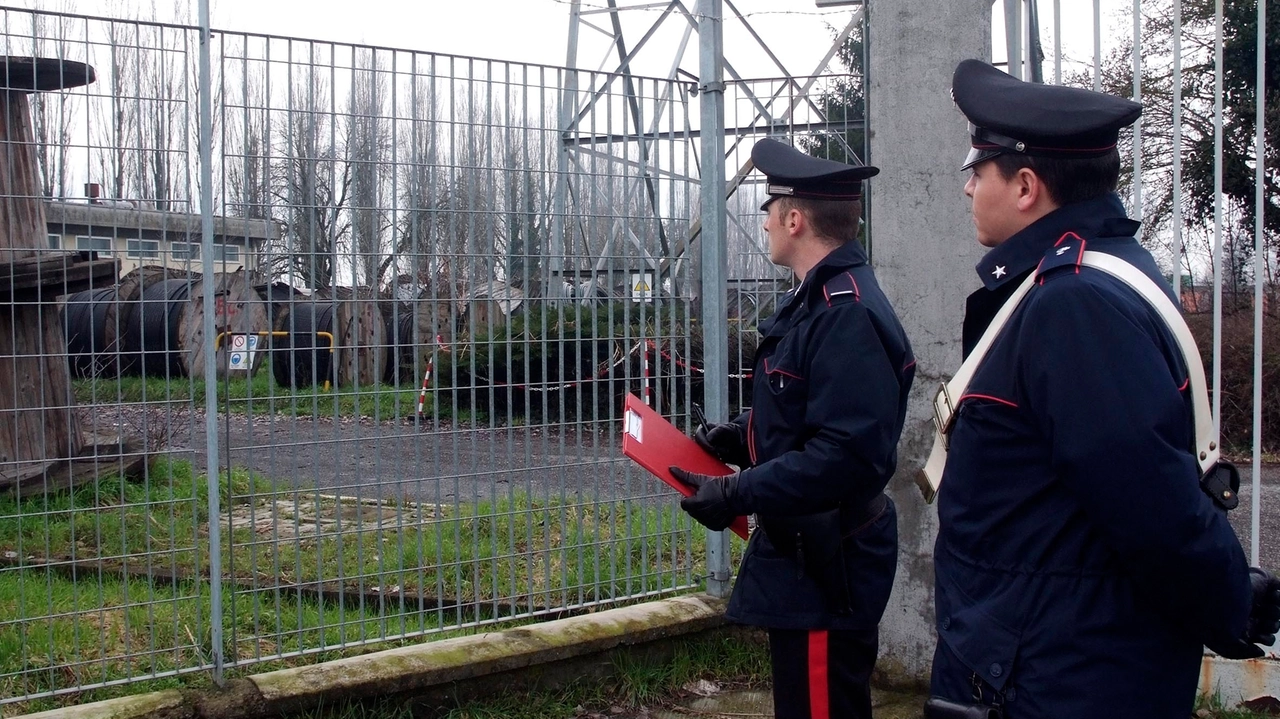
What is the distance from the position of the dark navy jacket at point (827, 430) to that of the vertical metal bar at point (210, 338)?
1.77 m

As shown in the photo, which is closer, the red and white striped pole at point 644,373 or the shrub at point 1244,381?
the red and white striped pole at point 644,373

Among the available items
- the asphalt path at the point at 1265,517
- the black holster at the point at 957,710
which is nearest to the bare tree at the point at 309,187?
the black holster at the point at 957,710

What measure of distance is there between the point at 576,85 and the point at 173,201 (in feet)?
5.40

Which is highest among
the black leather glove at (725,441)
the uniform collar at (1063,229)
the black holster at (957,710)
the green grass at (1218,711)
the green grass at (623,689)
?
the uniform collar at (1063,229)

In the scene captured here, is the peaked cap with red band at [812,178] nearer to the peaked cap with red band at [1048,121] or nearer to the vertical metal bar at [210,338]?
the peaked cap with red band at [1048,121]

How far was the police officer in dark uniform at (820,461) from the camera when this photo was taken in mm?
2664

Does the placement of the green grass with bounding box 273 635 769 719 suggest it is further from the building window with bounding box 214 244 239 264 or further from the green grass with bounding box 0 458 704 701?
the building window with bounding box 214 244 239 264

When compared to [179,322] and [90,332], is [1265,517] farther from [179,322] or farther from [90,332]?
[90,332]

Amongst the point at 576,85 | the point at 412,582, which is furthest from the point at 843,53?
the point at 412,582

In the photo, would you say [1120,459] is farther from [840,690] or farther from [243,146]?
[243,146]

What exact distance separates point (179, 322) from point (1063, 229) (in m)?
2.79

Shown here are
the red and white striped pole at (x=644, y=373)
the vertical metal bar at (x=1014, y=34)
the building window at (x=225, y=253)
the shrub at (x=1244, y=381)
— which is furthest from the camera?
the shrub at (x=1244, y=381)

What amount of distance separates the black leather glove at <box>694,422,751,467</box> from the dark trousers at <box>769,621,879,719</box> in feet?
2.06

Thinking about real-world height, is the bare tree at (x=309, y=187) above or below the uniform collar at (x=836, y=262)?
above
